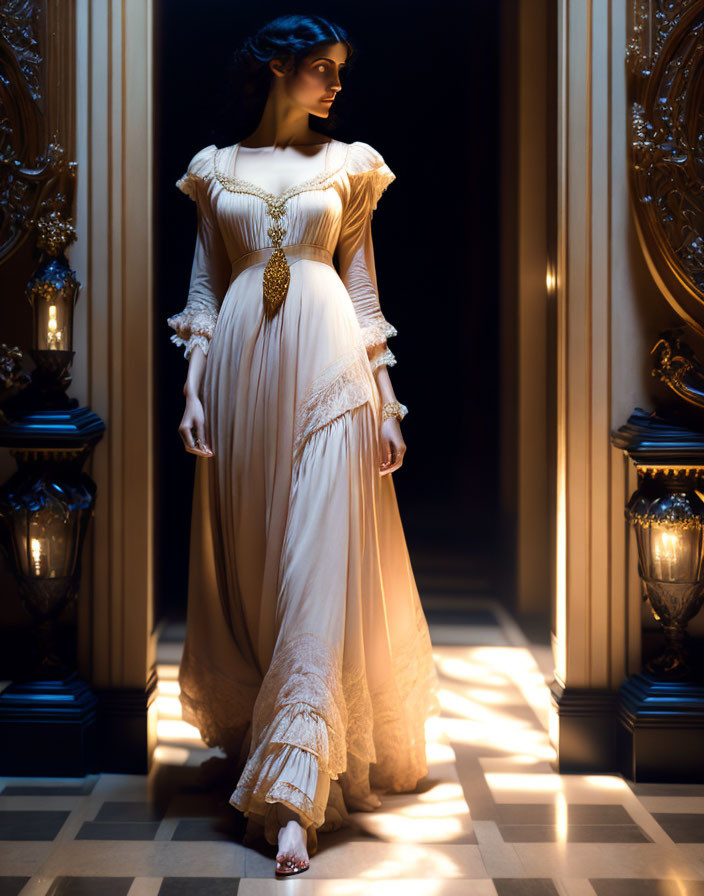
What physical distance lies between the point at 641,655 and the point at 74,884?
1747 mm

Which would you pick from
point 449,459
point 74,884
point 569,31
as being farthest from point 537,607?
point 74,884

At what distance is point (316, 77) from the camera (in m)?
2.79

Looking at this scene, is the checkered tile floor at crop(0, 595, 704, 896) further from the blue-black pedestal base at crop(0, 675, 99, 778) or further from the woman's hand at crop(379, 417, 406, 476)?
the woman's hand at crop(379, 417, 406, 476)

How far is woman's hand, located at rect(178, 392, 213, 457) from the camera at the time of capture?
2.79 meters

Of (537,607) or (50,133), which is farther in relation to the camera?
(537,607)

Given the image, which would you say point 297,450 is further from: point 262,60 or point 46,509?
point 262,60

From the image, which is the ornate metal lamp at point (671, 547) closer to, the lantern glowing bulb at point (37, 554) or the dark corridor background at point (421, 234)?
the lantern glowing bulb at point (37, 554)

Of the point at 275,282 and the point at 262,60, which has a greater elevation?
the point at 262,60

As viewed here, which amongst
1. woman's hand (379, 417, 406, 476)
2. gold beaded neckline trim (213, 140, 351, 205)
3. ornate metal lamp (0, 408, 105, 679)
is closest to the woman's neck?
gold beaded neckline trim (213, 140, 351, 205)

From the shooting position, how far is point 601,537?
10.3ft

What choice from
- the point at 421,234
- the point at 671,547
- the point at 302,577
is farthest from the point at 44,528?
the point at 421,234

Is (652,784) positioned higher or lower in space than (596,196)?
lower

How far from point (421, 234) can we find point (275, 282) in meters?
3.53

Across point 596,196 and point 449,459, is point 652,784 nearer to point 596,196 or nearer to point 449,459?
point 596,196
